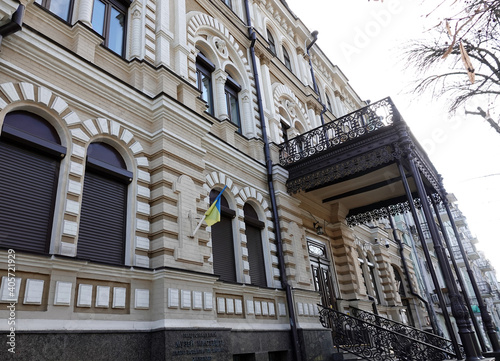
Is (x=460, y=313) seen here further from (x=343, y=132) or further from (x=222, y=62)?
(x=222, y=62)

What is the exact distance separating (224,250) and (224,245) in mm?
132

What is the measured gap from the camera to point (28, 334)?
497cm

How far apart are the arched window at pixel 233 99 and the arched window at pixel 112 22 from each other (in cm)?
405

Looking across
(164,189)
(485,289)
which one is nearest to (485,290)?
(485,289)

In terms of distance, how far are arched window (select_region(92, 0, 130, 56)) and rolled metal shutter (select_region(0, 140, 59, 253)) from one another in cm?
390

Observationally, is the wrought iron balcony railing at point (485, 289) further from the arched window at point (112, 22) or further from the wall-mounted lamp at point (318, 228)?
→ the arched window at point (112, 22)

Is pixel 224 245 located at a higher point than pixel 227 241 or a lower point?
lower

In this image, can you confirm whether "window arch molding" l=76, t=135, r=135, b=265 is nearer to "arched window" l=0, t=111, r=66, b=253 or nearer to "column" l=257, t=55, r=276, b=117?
"arched window" l=0, t=111, r=66, b=253

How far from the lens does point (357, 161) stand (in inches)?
442

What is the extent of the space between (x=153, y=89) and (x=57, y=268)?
4.90 meters

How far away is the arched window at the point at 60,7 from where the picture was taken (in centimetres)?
802

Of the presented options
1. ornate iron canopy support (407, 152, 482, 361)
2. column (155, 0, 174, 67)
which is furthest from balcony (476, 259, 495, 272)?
column (155, 0, 174, 67)

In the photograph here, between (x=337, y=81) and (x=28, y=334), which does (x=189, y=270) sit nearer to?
(x=28, y=334)

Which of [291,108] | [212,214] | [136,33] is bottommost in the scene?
[212,214]
